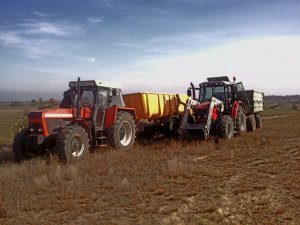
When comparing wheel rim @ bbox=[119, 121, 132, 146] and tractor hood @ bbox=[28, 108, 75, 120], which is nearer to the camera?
tractor hood @ bbox=[28, 108, 75, 120]

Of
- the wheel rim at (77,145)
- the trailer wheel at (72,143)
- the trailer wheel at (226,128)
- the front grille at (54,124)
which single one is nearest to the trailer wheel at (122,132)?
the trailer wheel at (72,143)

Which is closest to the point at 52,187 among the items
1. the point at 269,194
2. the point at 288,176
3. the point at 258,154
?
the point at 269,194

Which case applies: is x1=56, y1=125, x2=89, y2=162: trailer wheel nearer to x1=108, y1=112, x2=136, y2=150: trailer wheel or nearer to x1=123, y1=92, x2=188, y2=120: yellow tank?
x1=108, y1=112, x2=136, y2=150: trailer wheel

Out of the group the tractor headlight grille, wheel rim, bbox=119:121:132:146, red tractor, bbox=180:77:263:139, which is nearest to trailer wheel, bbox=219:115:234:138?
red tractor, bbox=180:77:263:139

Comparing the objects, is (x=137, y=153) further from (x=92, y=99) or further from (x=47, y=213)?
(x=47, y=213)

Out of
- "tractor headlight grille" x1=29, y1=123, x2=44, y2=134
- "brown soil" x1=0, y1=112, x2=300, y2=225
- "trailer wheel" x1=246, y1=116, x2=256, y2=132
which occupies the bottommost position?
"brown soil" x1=0, y1=112, x2=300, y2=225

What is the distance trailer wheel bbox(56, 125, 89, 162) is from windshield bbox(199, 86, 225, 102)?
7425 mm

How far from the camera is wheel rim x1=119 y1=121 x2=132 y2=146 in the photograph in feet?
44.3

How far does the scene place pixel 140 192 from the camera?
302 inches

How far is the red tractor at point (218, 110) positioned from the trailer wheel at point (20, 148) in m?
5.72

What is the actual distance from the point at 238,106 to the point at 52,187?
10508 mm

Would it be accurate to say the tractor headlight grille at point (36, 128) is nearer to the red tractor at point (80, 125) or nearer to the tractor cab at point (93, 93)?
the red tractor at point (80, 125)

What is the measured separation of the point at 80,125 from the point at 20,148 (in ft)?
5.97

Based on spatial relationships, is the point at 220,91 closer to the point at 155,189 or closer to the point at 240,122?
the point at 240,122
